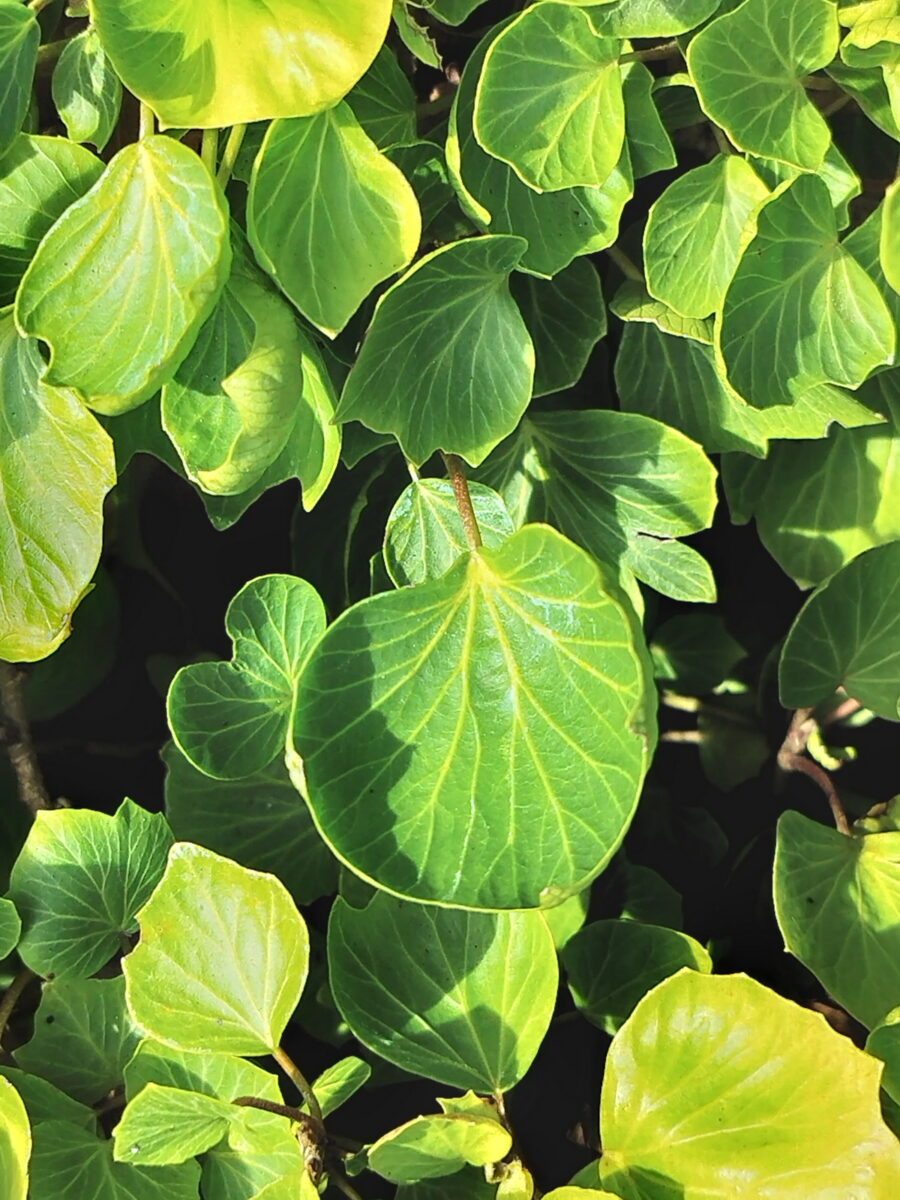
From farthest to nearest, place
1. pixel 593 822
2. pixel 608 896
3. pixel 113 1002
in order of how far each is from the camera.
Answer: pixel 608 896, pixel 113 1002, pixel 593 822

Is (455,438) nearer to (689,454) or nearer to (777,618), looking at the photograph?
(689,454)

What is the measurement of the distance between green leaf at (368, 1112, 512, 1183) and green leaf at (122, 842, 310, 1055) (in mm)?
68

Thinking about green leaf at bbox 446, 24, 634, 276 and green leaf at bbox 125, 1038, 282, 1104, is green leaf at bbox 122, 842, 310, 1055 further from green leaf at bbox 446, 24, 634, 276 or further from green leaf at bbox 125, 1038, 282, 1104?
green leaf at bbox 446, 24, 634, 276

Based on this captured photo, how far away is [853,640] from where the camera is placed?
0.61 metres

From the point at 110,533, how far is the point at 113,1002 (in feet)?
0.86

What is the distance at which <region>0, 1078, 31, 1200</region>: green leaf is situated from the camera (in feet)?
1.51

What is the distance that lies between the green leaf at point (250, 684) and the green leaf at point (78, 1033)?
13 centimetres

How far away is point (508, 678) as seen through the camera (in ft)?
1.54

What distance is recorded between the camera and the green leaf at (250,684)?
1.73 feet

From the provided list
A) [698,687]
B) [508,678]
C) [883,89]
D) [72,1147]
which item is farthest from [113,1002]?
[883,89]

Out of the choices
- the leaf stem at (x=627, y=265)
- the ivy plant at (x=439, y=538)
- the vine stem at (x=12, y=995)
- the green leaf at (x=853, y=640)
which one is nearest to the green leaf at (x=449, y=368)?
the ivy plant at (x=439, y=538)

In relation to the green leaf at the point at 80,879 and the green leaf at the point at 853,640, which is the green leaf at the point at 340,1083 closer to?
the green leaf at the point at 80,879

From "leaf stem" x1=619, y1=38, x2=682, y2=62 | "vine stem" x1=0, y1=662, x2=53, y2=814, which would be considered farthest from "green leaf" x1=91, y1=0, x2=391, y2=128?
"vine stem" x1=0, y1=662, x2=53, y2=814

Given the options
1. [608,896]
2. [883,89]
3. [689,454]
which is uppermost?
Answer: [883,89]
